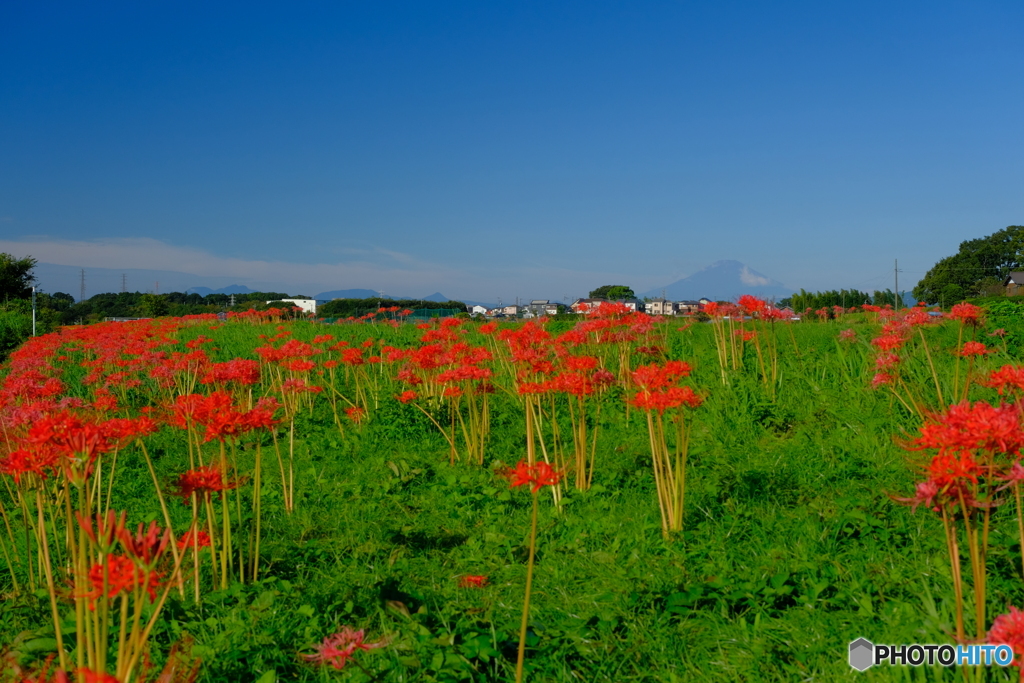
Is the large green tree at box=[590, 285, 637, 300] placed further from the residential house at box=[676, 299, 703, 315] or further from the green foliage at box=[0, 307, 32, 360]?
the green foliage at box=[0, 307, 32, 360]

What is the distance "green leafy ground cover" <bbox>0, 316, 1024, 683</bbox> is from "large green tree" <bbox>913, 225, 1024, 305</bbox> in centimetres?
6337

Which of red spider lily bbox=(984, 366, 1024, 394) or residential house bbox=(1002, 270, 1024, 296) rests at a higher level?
residential house bbox=(1002, 270, 1024, 296)

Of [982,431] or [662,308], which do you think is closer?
[982,431]

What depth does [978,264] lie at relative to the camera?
6078cm

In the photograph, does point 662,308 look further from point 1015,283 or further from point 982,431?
point 1015,283

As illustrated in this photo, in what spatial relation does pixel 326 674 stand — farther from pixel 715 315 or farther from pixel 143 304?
pixel 143 304

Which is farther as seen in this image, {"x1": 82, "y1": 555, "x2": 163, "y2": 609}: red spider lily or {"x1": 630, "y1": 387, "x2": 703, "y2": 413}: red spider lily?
{"x1": 630, "y1": 387, "x2": 703, "y2": 413}: red spider lily

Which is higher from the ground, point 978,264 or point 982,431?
point 978,264

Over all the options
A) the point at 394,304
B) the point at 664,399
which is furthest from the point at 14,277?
the point at 664,399

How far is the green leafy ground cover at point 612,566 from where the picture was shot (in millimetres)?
2811

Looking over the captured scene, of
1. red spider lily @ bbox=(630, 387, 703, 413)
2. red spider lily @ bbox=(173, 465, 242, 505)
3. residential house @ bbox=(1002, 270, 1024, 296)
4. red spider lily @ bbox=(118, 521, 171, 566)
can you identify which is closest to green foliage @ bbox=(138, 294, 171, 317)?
red spider lily @ bbox=(173, 465, 242, 505)

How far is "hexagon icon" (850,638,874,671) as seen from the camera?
2.62m

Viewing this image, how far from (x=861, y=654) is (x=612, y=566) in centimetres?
142

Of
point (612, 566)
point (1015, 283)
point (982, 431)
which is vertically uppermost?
point (1015, 283)
